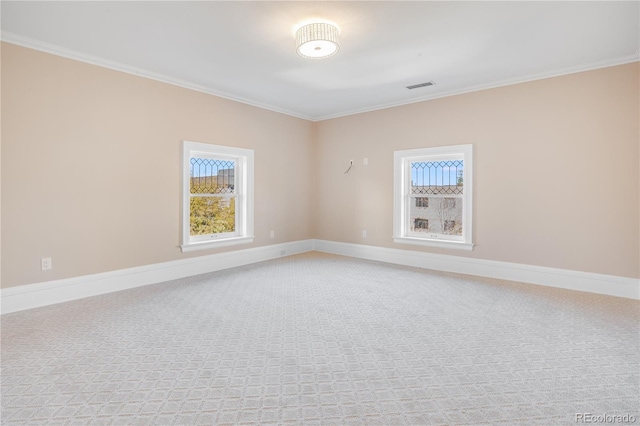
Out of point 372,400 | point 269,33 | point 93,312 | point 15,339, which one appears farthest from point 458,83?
point 15,339

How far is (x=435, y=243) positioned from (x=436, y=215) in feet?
1.51

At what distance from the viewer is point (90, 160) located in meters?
3.89

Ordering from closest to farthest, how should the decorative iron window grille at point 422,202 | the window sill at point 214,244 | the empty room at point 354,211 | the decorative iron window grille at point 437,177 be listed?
1. the empty room at point 354,211
2. the window sill at point 214,244
3. the decorative iron window grille at point 437,177
4. the decorative iron window grille at point 422,202

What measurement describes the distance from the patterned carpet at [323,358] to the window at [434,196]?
4.49 ft

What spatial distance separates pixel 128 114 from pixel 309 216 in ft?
12.1

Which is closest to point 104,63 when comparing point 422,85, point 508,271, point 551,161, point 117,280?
point 117,280

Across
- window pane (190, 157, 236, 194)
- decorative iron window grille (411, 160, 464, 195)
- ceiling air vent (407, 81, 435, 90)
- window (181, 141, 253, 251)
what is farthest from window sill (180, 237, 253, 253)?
ceiling air vent (407, 81, 435, 90)

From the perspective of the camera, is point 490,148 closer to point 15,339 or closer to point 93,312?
point 93,312

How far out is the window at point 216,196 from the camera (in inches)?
192

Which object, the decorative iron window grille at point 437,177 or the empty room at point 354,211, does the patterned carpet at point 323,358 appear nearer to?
the empty room at point 354,211

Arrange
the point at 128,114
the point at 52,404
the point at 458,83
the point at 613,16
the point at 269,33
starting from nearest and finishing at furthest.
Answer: the point at 52,404, the point at 613,16, the point at 269,33, the point at 128,114, the point at 458,83

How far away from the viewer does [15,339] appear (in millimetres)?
2723

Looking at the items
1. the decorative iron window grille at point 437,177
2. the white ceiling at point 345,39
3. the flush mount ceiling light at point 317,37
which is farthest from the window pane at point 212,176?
the decorative iron window grille at point 437,177

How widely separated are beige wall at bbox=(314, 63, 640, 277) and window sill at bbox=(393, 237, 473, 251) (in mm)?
92
